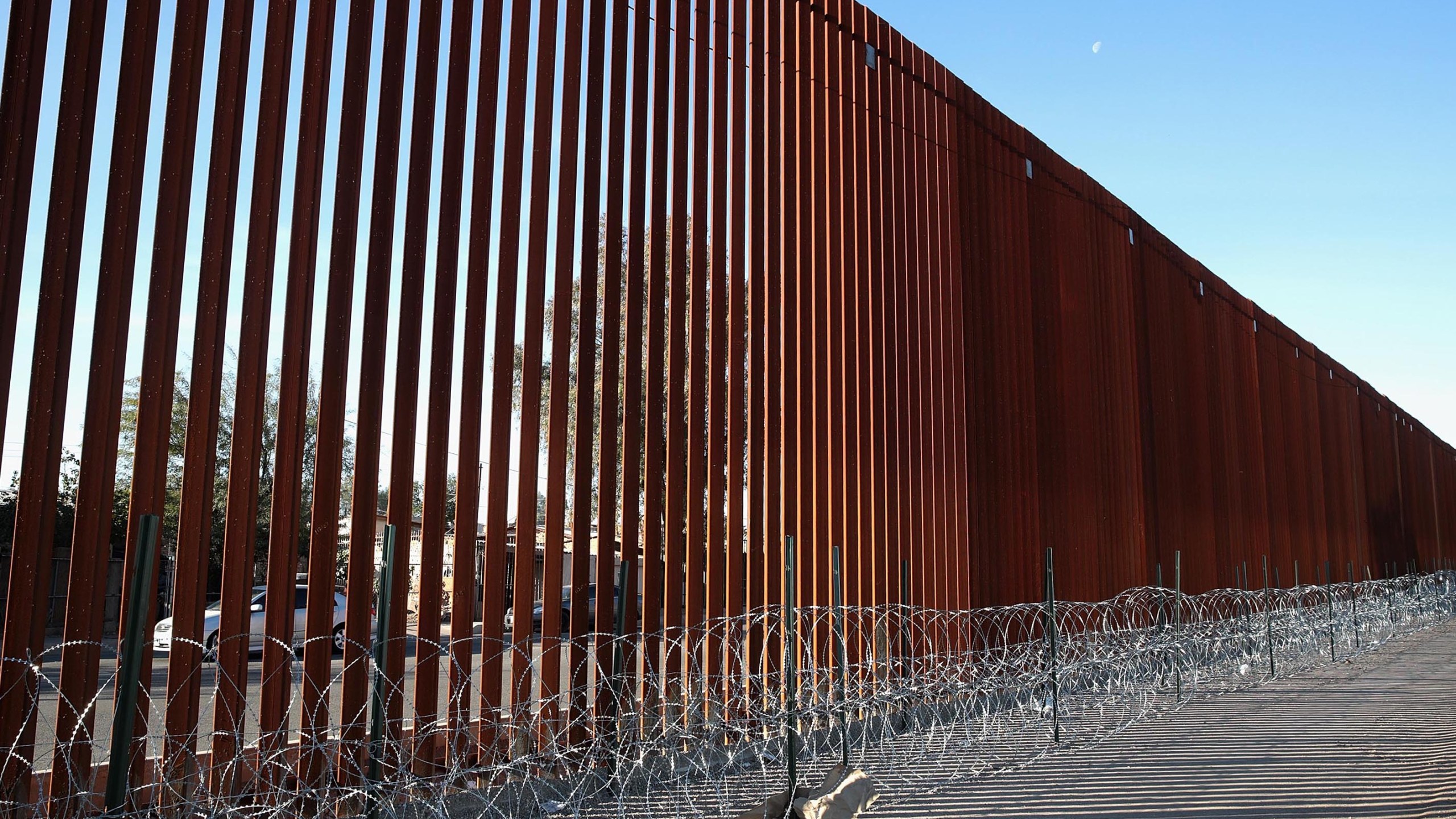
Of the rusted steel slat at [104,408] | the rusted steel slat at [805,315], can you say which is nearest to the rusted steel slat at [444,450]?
the rusted steel slat at [104,408]

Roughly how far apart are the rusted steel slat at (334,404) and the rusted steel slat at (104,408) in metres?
0.84

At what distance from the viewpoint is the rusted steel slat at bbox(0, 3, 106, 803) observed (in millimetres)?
4340

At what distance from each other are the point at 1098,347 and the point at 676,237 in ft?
25.0

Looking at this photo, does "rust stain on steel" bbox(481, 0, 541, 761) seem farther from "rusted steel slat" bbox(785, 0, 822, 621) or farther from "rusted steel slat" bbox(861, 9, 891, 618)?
"rusted steel slat" bbox(861, 9, 891, 618)

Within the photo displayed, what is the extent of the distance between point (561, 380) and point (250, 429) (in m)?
1.88

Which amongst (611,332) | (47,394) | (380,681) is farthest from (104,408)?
(611,332)

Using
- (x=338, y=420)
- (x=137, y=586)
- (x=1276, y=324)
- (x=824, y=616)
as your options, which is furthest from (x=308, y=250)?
(x=1276, y=324)

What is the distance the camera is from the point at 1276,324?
70.8ft

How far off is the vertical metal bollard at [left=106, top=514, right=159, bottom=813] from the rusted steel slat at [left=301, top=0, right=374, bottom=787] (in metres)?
1.25

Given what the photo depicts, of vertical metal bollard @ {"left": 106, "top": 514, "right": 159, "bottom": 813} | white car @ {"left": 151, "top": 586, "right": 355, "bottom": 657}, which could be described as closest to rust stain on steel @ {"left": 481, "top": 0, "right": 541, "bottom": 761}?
vertical metal bollard @ {"left": 106, "top": 514, "right": 159, "bottom": 813}

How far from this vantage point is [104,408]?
4.58 m

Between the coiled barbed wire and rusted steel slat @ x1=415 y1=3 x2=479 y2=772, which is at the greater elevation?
rusted steel slat @ x1=415 y1=3 x2=479 y2=772

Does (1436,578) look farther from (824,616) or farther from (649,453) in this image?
(649,453)

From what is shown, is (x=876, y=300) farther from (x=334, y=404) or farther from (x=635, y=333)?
(x=334, y=404)
